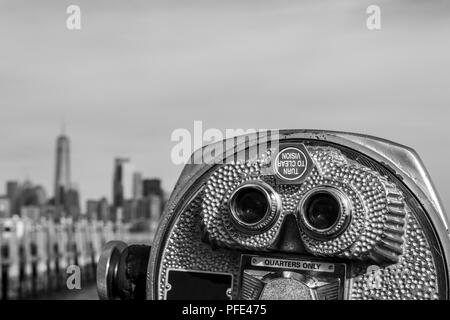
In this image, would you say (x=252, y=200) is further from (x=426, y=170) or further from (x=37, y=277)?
(x=37, y=277)

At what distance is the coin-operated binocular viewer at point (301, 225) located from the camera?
2.12 m

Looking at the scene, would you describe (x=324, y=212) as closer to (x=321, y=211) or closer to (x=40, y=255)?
(x=321, y=211)

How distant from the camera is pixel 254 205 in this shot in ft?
7.41

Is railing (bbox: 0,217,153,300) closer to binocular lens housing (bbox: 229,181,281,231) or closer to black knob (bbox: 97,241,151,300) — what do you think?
black knob (bbox: 97,241,151,300)

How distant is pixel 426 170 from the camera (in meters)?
2.21

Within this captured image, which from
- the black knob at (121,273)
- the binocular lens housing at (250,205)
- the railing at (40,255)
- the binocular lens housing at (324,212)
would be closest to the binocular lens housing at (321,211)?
the binocular lens housing at (324,212)

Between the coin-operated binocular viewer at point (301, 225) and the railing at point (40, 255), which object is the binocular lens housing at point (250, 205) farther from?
the railing at point (40, 255)

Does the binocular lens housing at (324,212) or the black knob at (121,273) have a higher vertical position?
the binocular lens housing at (324,212)

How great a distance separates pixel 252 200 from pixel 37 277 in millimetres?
23900

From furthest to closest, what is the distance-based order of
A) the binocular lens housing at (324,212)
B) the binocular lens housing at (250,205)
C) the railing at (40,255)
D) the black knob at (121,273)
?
1. the railing at (40,255)
2. the black knob at (121,273)
3. the binocular lens housing at (250,205)
4. the binocular lens housing at (324,212)

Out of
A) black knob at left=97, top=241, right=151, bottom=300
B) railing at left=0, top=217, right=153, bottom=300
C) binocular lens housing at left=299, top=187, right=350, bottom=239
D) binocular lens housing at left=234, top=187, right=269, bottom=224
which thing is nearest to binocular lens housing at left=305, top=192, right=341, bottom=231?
binocular lens housing at left=299, top=187, right=350, bottom=239

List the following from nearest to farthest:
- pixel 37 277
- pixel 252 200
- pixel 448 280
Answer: pixel 448 280
pixel 252 200
pixel 37 277

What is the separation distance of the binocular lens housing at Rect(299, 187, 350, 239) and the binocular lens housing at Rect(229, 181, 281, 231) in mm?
87
